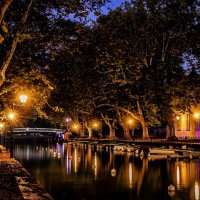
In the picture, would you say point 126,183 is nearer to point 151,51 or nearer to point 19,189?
point 19,189

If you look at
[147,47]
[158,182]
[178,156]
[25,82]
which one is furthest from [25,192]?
[147,47]

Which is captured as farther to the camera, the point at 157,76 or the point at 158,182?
the point at 157,76

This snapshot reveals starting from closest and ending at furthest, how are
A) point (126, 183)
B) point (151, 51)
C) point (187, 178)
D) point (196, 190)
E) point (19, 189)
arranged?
point (19, 189)
point (196, 190)
point (126, 183)
point (187, 178)
point (151, 51)

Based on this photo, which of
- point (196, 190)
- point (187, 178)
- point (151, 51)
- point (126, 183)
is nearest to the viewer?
point (196, 190)

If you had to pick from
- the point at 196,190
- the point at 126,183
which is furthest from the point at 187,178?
A: the point at 196,190

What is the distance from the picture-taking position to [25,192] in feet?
52.7

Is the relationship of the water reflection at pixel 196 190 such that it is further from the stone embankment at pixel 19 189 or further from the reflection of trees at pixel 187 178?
the stone embankment at pixel 19 189

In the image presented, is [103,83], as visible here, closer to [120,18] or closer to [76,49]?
[120,18]

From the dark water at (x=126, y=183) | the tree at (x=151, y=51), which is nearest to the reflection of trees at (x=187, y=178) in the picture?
A: the dark water at (x=126, y=183)

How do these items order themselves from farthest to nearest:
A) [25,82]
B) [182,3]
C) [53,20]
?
[182,3] → [25,82] → [53,20]

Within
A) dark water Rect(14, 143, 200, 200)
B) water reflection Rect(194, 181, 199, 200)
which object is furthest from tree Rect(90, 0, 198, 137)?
water reflection Rect(194, 181, 199, 200)

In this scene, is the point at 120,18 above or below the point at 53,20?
above

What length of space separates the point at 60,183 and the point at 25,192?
24.6ft

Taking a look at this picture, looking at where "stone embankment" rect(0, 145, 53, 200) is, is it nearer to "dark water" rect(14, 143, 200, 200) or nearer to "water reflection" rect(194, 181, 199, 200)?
"dark water" rect(14, 143, 200, 200)
